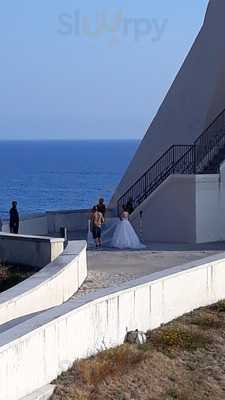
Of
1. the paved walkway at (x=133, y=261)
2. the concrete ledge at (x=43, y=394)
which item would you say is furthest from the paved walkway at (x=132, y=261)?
the concrete ledge at (x=43, y=394)

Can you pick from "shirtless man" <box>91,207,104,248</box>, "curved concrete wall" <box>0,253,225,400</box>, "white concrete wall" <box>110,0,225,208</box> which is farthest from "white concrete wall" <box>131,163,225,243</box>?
"curved concrete wall" <box>0,253,225,400</box>

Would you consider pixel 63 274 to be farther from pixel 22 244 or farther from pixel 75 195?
pixel 75 195

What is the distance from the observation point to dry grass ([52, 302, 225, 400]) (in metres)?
11.2

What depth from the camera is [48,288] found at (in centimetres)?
1401

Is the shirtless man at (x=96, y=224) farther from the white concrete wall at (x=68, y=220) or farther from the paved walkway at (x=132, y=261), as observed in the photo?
the white concrete wall at (x=68, y=220)

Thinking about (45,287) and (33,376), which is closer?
(33,376)

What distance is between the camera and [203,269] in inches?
647

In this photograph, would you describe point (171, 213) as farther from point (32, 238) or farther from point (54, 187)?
point (54, 187)

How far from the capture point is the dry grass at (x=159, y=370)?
442 inches

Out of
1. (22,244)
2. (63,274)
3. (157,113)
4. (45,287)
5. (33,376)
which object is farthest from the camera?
(157,113)

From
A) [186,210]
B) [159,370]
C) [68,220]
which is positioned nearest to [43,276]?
[159,370]

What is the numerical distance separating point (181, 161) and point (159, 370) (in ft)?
56.4

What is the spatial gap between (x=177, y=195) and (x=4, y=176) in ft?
354

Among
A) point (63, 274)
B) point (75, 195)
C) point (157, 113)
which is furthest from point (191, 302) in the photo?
point (75, 195)
